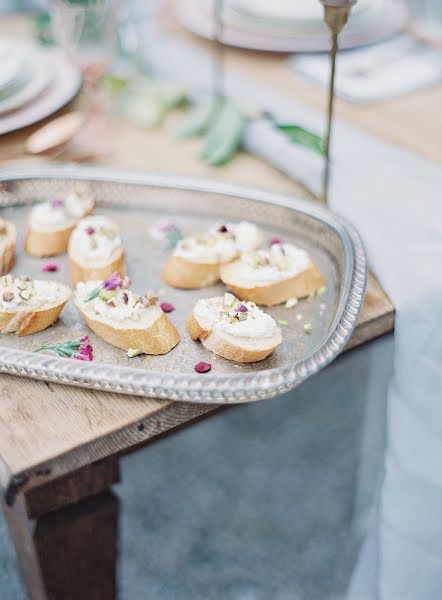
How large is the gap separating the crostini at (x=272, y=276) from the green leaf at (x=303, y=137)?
0.26 meters

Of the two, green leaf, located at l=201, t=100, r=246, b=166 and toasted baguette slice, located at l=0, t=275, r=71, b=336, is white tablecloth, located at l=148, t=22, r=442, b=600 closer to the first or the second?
green leaf, located at l=201, t=100, r=246, b=166

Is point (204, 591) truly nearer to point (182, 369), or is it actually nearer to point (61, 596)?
point (61, 596)

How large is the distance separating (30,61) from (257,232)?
0.76m

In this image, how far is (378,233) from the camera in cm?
113

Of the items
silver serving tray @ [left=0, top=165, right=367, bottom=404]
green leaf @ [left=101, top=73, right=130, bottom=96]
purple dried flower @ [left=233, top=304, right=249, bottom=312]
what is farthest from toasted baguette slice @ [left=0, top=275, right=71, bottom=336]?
green leaf @ [left=101, top=73, right=130, bottom=96]

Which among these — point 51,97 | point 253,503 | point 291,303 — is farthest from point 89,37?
point 253,503

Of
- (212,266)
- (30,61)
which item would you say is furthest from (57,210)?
(30,61)

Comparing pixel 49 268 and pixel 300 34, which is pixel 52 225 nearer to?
pixel 49 268

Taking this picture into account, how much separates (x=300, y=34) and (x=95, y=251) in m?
0.92

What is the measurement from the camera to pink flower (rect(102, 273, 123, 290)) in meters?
1.00

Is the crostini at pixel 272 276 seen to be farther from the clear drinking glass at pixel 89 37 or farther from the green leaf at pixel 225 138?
the clear drinking glass at pixel 89 37

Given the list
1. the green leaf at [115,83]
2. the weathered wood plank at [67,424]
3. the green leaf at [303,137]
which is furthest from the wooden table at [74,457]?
the green leaf at [115,83]

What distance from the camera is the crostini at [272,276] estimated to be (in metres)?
1.01

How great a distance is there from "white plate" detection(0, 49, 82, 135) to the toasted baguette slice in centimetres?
49
